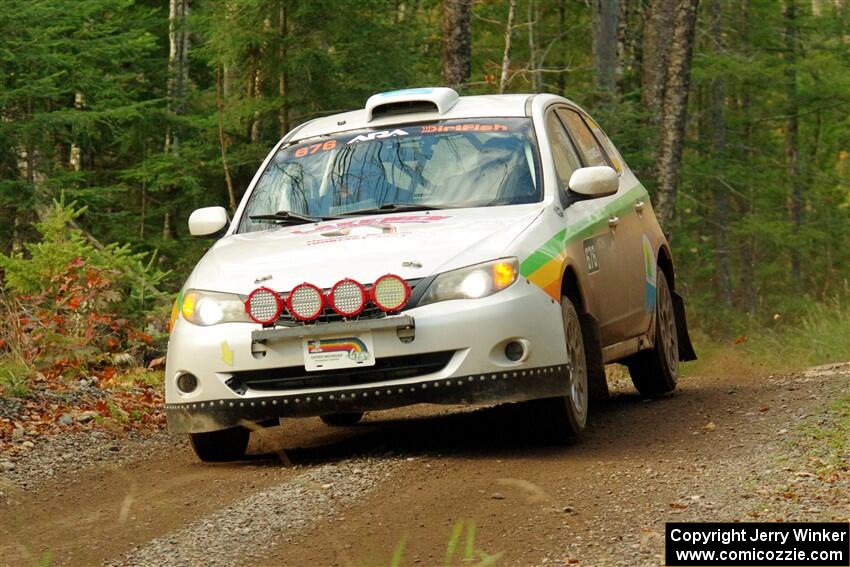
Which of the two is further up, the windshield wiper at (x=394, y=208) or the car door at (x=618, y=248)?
the windshield wiper at (x=394, y=208)

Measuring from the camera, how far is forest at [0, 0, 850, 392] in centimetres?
1262

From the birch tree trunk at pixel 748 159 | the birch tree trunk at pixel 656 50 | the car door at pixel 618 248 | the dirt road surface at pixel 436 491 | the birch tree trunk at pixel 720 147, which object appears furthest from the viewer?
the birch tree trunk at pixel 748 159

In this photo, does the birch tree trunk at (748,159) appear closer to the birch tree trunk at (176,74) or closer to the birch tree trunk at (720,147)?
the birch tree trunk at (720,147)

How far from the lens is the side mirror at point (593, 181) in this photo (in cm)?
775

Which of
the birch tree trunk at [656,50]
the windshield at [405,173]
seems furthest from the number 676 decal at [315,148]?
the birch tree trunk at [656,50]

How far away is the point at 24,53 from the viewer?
14805 millimetres

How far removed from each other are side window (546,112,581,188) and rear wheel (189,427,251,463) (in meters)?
2.29

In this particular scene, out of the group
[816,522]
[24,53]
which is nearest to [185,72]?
[24,53]

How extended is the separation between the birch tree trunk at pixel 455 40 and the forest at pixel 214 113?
0.08ft

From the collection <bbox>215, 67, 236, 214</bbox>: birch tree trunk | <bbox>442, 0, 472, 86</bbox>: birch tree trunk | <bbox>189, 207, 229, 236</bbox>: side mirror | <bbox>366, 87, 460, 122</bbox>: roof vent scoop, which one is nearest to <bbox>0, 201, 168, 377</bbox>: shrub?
<bbox>189, 207, 229, 236</bbox>: side mirror

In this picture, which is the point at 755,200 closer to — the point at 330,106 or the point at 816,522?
the point at 330,106

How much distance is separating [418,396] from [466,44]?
12.7 metres

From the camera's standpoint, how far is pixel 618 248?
28.2 feet

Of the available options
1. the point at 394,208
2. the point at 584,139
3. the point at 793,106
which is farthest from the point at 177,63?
the point at 793,106
